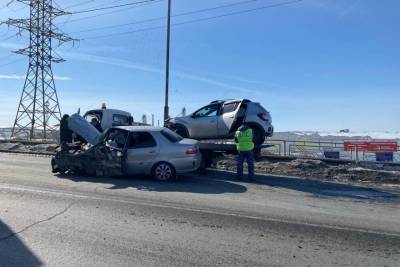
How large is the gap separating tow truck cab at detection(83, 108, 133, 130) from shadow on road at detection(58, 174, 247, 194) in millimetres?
7388

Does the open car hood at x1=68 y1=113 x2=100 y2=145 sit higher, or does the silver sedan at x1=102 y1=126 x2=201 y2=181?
the open car hood at x1=68 y1=113 x2=100 y2=145

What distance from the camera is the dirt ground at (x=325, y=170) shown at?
15.4 meters

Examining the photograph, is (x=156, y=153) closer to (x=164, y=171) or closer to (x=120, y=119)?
(x=164, y=171)

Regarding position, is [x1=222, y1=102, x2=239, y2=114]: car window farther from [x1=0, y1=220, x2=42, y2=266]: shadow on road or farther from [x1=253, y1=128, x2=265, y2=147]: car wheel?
[x1=0, y1=220, x2=42, y2=266]: shadow on road

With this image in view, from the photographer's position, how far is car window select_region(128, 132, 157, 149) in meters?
12.7

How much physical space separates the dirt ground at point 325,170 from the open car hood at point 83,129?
5.47m

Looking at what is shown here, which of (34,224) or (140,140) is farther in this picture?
(140,140)

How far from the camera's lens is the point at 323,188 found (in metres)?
12.4

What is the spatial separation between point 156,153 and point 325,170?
22.8ft

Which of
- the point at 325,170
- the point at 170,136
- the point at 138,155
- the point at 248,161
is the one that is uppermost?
the point at 170,136

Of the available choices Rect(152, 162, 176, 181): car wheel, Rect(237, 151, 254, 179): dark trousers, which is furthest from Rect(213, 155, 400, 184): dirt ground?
Rect(152, 162, 176, 181): car wheel

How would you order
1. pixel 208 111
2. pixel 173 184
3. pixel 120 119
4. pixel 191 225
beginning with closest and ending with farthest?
pixel 191 225 < pixel 173 184 < pixel 208 111 < pixel 120 119

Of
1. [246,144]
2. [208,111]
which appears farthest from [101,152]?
[208,111]

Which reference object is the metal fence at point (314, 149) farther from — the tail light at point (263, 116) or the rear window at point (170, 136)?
the rear window at point (170, 136)
